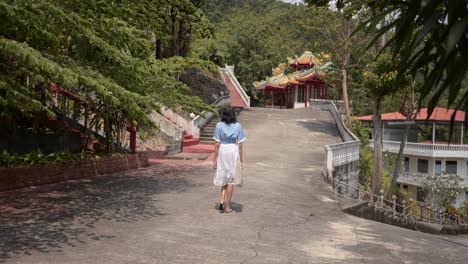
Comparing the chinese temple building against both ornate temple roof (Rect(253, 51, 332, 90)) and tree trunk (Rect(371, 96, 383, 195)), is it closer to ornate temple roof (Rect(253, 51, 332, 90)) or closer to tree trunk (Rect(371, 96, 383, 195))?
ornate temple roof (Rect(253, 51, 332, 90))

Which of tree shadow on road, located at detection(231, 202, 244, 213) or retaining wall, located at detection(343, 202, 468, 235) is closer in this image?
tree shadow on road, located at detection(231, 202, 244, 213)

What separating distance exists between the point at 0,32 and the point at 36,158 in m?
3.83

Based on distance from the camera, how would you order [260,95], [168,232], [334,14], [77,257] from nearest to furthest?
[77,257], [168,232], [334,14], [260,95]

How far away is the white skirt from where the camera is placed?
752cm

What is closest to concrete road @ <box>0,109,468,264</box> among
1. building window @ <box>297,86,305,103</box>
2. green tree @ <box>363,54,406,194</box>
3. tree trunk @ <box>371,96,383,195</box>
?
green tree @ <box>363,54,406,194</box>

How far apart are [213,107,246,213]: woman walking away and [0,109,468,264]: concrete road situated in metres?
0.59

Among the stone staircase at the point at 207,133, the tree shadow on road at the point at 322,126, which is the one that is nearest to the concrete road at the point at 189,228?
the stone staircase at the point at 207,133

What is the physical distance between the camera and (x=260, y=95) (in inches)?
2270

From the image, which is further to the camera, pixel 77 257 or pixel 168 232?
pixel 168 232

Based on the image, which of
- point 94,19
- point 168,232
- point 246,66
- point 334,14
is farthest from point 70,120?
point 246,66

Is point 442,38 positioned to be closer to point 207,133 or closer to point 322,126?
point 207,133

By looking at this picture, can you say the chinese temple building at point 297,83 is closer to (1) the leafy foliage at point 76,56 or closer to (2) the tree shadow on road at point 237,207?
(1) the leafy foliage at point 76,56

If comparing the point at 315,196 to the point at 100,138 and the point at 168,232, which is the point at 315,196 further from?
the point at 100,138

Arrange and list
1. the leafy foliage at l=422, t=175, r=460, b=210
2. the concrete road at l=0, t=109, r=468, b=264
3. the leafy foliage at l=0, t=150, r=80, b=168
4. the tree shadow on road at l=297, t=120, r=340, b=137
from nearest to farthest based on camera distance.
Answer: the concrete road at l=0, t=109, r=468, b=264
the leafy foliage at l=0, t=150, r=80, b=168
the tree shadow on road at l=297, t=120, r=340, b=137
the leafy foliage at l=422, t=175, r=460, b=210
